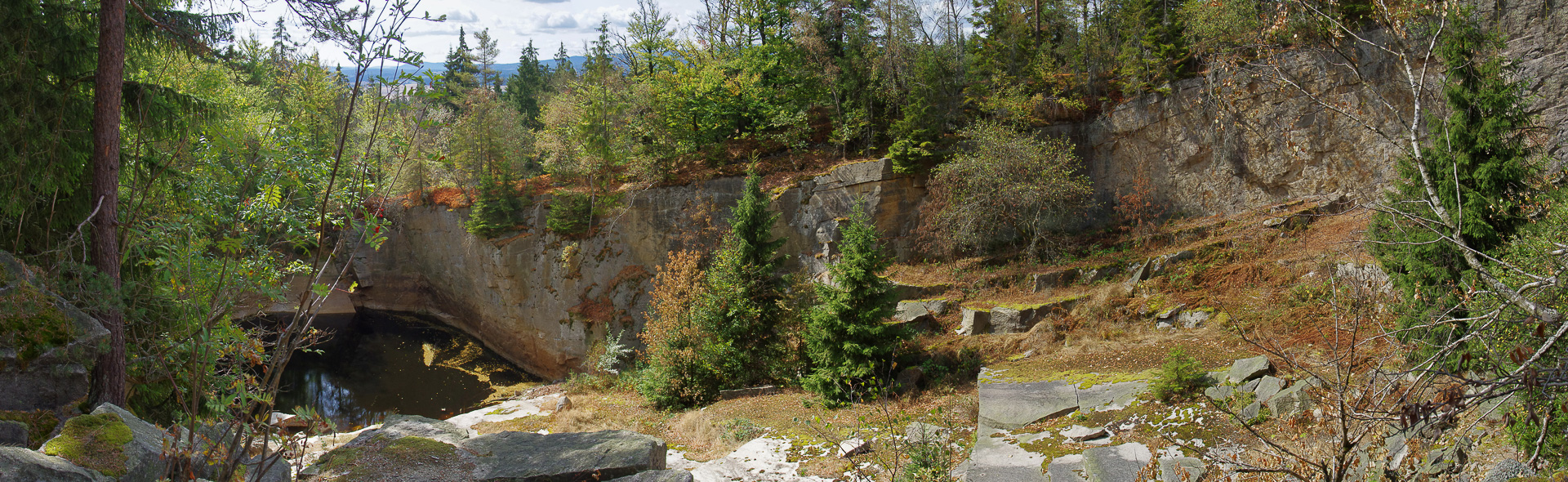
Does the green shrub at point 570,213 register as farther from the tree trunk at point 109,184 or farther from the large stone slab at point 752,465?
the tree trunk at point 109,184

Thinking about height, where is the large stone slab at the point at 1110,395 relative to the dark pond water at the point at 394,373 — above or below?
above

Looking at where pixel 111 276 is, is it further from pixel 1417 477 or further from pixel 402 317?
pixel 402 317

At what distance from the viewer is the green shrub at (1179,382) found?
32.0ft

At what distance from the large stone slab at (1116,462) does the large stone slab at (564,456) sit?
14.5ft

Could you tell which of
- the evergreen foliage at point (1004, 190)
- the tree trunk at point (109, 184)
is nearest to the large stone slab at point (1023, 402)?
the evergreen foliage at point (1004, 190)

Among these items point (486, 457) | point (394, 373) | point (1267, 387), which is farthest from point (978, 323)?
point (394, 373)

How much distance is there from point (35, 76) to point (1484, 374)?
48.9ft

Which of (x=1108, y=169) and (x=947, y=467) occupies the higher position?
(x=1108, y=169)

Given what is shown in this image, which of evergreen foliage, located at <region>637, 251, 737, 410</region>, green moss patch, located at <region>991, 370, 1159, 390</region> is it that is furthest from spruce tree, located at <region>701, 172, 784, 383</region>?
green moss patch, located at <region>991, 370, 1159, 390</region>

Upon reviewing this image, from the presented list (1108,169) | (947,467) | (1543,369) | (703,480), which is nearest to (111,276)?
(703,480)

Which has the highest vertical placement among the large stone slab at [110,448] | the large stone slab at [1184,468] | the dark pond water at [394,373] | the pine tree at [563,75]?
the pine tree at [563,75]

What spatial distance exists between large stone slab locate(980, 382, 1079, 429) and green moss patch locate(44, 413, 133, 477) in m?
9.13

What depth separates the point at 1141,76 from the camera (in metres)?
19.0

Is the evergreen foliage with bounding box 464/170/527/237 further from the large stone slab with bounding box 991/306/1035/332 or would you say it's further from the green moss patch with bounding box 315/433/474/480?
the green moss patch with bounding box 315/433/474/480
